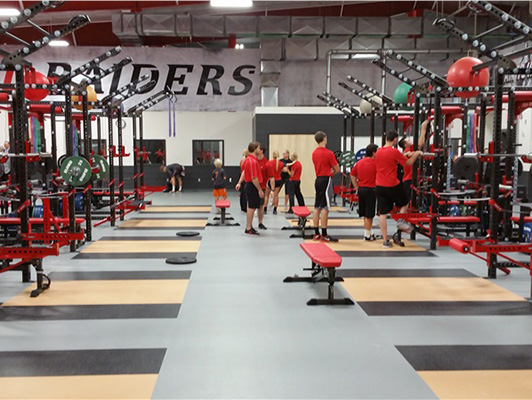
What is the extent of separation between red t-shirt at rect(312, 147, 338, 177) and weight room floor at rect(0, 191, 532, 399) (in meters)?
1.56

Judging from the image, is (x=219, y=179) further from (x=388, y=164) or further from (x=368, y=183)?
(x=388, y=164)

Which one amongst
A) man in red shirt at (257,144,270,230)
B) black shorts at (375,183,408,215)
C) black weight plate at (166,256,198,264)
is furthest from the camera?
man in red shirt at (257,144,270,230)

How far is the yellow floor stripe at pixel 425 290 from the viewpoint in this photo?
→ 4723 millimetres

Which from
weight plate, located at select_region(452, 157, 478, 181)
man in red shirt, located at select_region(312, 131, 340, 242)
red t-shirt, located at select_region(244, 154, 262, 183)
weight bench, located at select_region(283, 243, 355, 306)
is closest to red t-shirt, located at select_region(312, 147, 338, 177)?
man in red shirt, located at select_region(312, 131, 340, 242)

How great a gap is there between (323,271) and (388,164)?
2315 mm

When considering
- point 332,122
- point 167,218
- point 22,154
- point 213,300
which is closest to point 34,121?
point 167,218

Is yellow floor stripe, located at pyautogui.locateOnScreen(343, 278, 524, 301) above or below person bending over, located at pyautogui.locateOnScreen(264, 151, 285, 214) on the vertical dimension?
below

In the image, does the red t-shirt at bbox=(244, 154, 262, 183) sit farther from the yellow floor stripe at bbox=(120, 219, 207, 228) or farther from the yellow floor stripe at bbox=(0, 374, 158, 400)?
the yellow floor stripe at bbox=(0, 374, 158, 400)

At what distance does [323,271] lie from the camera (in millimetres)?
5309

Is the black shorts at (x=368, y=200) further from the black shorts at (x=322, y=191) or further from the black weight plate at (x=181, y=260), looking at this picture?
the black weight plate at (x=181, y=260)

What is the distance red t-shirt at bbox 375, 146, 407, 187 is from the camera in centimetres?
689

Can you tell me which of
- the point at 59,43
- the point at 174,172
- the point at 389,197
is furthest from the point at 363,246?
the point at 59,43

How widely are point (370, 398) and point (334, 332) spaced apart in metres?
1.04

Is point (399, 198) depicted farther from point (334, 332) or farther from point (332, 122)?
point (332, 122)
